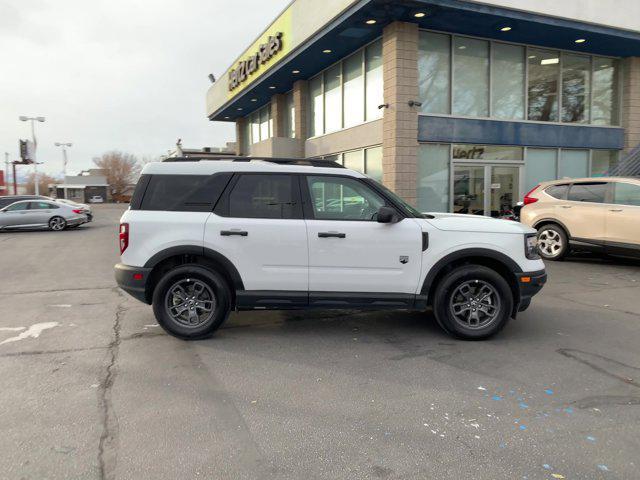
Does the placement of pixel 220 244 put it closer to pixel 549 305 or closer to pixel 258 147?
pixel 549 305

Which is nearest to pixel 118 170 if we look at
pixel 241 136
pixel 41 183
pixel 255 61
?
pixel 41 183

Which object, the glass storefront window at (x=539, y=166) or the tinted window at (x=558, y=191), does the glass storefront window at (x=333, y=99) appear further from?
the tinted window at (x=558, y=191)

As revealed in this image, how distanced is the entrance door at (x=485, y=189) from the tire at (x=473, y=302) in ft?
32.6

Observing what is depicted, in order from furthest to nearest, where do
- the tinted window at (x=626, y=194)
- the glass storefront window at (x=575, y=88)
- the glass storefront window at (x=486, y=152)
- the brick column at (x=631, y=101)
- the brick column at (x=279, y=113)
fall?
the brick column at (x=279, y=113) → the brick column at (x=631, y=101) → the glass storefront window at (x=575, y=88) → the glass storefront window at (x=486, y=152) → the tinted window at (x=626, y=194)

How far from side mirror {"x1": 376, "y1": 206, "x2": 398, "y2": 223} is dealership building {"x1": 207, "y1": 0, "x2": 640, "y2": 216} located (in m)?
8.80

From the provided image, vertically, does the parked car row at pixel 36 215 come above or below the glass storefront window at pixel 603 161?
below

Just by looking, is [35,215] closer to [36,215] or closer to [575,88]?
[36,215]

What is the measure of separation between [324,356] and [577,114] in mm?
15718

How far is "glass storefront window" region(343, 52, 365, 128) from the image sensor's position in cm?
1554


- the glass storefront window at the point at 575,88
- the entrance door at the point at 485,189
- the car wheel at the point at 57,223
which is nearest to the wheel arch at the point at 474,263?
the entrance door at the point at 485,189

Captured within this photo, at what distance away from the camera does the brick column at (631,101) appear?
54.0ft

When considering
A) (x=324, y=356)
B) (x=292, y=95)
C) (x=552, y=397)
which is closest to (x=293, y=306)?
(x=324, y=356)

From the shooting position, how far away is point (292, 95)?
70.3 ft

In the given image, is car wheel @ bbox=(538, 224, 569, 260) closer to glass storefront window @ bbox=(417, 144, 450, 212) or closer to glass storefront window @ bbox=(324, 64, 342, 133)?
glass storefront window @ bbox=(417, 144, 450, 212)
